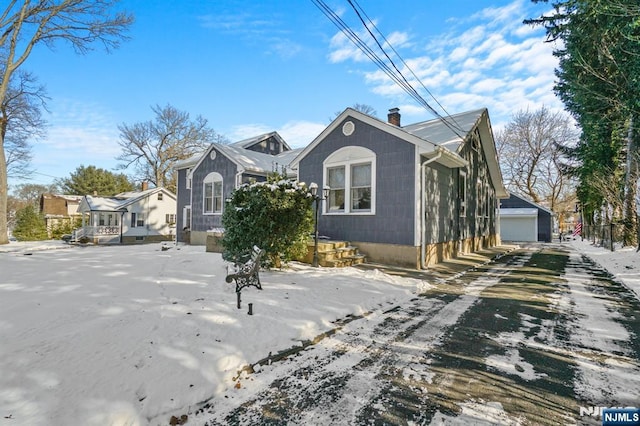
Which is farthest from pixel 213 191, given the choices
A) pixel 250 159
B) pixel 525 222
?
pixel 525 222

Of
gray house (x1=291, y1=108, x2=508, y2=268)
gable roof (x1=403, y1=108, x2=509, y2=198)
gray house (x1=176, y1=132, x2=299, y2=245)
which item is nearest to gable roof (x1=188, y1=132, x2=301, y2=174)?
gray house (x1=176, y1=132, x2=299, y2=245)

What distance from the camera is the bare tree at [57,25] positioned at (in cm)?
1539

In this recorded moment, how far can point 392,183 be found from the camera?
966cm

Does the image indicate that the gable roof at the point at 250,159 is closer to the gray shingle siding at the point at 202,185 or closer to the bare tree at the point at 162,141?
the gray shingle siding at the point at 202,185

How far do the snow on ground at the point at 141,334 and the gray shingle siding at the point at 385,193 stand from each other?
2.97 m

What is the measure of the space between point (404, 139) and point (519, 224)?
78.1 ft

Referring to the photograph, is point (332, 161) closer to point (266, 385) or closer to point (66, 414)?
point (266, 385)

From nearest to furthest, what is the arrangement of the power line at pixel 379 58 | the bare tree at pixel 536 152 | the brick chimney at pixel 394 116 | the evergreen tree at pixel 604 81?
the power line at pixel 379 58 → the evergreen tree at pixel 604 81 → the brick chimney at pixel 394 116 → the bare tree at pixel 536 152

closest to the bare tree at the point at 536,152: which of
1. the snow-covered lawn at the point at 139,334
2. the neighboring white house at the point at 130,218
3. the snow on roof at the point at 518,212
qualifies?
the snow on roof at the point at 518,212

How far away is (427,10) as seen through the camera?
838 cm

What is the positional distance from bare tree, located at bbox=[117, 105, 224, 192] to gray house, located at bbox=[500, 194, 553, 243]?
3313 cm

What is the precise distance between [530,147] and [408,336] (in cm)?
3773

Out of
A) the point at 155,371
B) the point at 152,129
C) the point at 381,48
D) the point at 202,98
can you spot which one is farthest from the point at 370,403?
the point at 152,129

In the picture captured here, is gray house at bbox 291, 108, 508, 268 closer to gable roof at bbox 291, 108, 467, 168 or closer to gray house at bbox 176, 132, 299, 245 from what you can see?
gable roof at bbox 291, 108, 467, 168
